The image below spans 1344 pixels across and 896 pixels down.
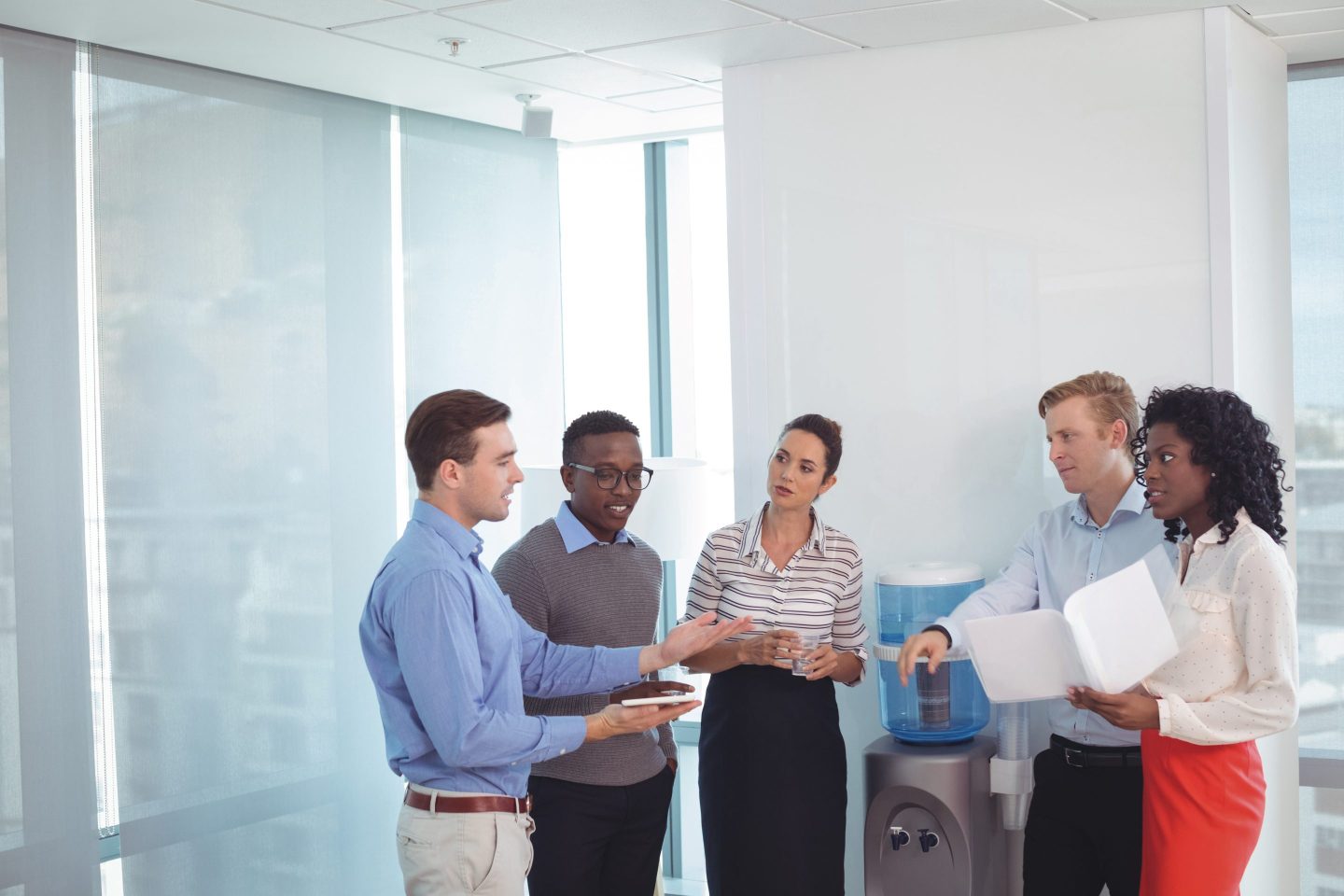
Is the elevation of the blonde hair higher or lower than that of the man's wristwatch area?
higher

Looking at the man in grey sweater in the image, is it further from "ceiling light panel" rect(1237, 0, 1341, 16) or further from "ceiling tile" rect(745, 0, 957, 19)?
"ceiling light panel" rect(1237, 0, 1341, 16)

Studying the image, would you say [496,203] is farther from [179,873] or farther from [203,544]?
[179,873]

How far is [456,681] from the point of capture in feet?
8.07

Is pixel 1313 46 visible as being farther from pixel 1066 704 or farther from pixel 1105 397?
pixel 1066 704

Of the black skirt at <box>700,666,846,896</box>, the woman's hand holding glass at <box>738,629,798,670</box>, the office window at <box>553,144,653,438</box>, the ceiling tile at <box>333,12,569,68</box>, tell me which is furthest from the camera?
the office window at <box>553,144,653,438</box>

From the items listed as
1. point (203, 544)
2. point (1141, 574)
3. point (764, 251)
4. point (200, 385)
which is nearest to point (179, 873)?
point (203, 544)

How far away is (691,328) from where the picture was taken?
18.8 feet

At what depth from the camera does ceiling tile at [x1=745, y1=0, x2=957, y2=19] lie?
3.63m

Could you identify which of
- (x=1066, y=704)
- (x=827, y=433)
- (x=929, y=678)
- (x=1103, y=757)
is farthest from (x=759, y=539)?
(x=1103, y=757)

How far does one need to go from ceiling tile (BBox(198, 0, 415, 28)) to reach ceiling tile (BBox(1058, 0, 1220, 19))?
72.5 inches

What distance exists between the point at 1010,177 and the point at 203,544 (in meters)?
2.71

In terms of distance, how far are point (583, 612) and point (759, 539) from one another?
52 cm

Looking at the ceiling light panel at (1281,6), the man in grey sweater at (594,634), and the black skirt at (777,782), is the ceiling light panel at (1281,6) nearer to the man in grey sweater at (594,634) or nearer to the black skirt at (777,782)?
the man in grey sweater at (594,634)

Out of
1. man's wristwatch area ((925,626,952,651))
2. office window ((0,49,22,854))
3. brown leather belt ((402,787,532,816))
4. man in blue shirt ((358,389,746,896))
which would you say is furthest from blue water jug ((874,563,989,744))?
office window ((0,49,22,854))
